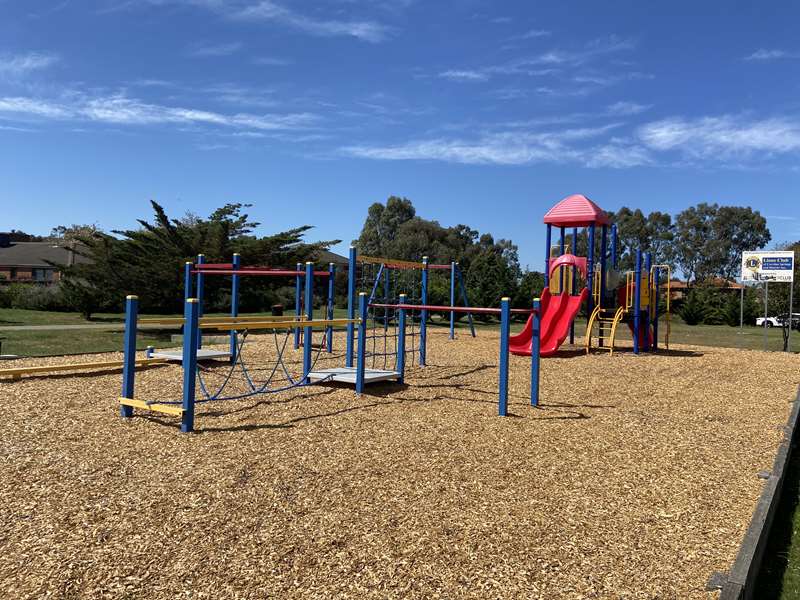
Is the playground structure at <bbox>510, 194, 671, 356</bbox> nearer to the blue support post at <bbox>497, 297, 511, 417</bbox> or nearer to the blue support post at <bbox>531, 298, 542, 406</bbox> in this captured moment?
the blue support post at <bbox>531, 298, 542, 406</bbox>

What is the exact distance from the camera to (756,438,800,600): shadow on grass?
345 cm

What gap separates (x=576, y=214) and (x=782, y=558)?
1108 centimetres

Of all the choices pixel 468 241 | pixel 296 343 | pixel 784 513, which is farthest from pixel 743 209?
pixel 784 513

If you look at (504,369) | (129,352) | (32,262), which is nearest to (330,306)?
(504,369)

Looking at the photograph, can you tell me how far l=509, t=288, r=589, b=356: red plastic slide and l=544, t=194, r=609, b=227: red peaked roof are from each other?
1.69 meters

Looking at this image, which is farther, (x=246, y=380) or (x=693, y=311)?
(x=693, y=311)

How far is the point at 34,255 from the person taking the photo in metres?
50.2

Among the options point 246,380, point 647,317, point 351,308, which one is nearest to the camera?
point 246,380

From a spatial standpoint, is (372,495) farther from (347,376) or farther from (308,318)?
(308,318)

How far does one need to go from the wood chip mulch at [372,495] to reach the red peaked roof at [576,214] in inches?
278

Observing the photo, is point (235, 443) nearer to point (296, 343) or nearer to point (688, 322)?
point (296, 343)

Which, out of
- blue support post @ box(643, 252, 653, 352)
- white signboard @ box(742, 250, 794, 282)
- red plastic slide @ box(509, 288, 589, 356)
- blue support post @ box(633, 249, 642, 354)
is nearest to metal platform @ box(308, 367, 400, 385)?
red plastic slide @ box(509, 288, 589, 356)

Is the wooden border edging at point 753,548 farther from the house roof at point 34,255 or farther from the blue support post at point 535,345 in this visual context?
the house roof at point 34,255

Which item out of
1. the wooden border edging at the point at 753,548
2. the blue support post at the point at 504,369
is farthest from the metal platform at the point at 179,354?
the wooden border edging at the point at 753,548
